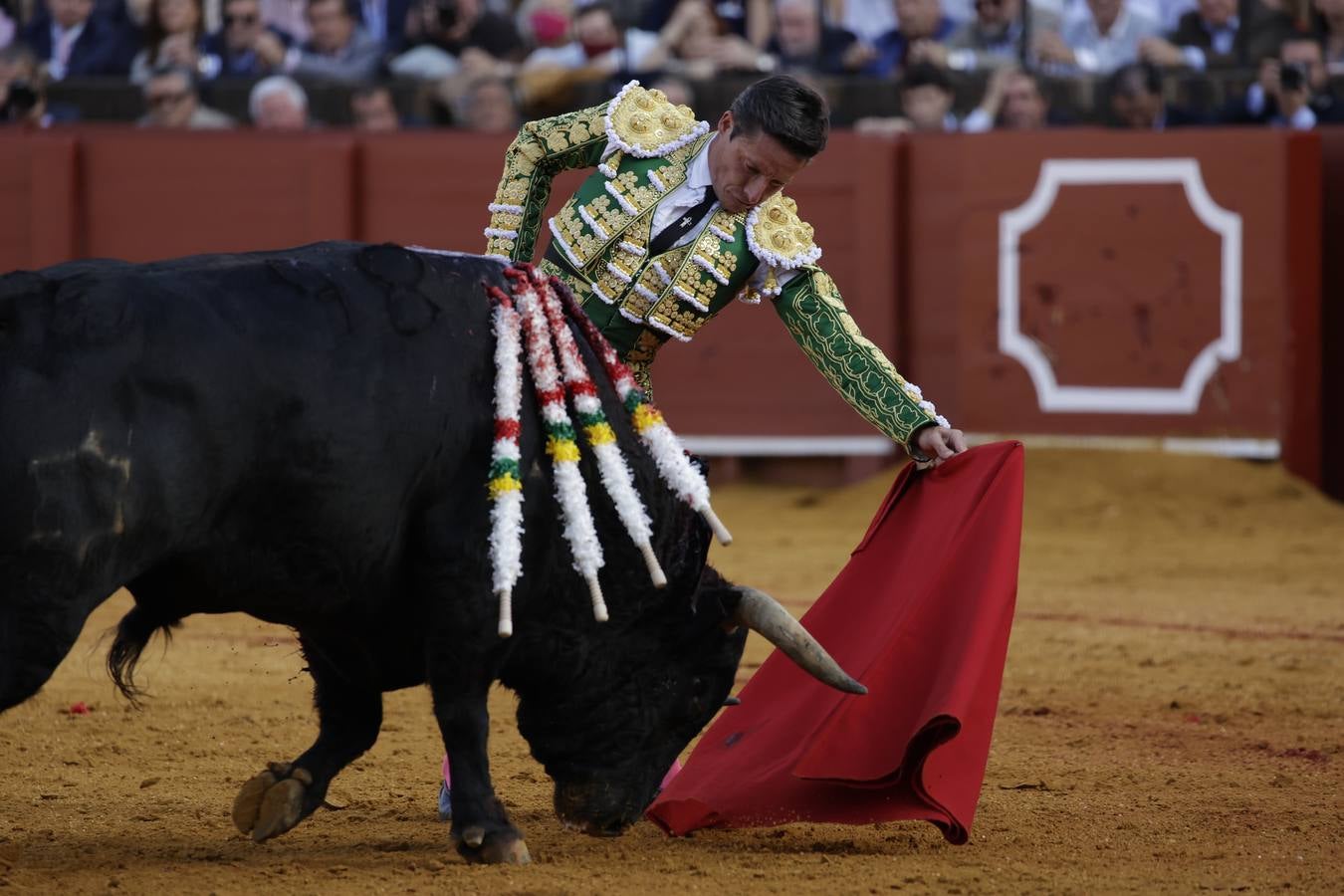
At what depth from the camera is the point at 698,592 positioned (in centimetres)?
296

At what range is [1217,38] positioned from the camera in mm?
7516

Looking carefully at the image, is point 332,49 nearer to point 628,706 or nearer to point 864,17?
point 864,17

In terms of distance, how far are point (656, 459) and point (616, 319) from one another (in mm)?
331

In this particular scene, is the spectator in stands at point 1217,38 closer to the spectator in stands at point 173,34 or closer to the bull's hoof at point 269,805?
the spectator in stands at point 173,34

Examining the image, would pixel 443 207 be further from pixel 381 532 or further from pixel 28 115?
pixel 381 532

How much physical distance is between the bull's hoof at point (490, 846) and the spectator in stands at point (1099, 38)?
559 centimetres

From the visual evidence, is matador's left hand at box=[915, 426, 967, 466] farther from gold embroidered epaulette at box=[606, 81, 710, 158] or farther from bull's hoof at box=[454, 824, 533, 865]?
bull's hoof at box=[454, 824, 533, 865]

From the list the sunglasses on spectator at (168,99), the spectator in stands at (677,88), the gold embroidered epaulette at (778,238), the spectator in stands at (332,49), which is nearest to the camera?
the gold embroidered epaulette at (778,238)

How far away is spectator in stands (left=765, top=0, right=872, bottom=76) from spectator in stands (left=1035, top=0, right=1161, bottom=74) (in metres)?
0.74

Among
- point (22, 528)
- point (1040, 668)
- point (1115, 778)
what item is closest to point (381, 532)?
point (22, 528)

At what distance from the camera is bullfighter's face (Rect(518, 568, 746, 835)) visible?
293cm

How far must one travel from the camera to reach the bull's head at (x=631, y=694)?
291cm

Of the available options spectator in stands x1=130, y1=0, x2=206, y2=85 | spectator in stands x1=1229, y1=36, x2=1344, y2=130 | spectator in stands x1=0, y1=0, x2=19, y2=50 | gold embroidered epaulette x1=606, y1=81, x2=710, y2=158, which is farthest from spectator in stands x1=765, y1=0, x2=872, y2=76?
gold embroidered epaulette x1=606, y1=81, x2=710, y2=158

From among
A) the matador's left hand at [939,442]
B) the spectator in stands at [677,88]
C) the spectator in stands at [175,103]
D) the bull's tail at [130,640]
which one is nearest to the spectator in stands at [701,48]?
the spectator in stands at [677,88]
